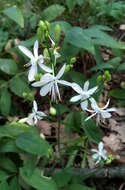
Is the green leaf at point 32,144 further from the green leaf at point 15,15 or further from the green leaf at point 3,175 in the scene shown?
the green leaf at point 15,15

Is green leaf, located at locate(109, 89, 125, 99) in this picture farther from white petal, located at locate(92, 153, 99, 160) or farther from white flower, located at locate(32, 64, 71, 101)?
white flower, located at locate(32, 64, 71, 101)

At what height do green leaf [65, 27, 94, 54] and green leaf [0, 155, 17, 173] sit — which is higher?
green leaf [65, 27, 94, 54]

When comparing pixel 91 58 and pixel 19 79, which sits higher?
pixel 19 79

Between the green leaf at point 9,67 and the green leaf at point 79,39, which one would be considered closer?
the green leaf at point 79,39

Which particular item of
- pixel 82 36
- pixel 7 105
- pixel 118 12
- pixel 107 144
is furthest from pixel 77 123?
pixel 118 12

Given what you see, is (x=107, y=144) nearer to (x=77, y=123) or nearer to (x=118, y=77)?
(x=77, y=123)

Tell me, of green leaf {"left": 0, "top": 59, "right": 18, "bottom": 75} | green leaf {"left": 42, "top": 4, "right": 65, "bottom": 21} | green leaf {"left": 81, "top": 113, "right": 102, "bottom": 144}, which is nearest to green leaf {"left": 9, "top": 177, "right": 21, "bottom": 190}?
green leaf {"left": 81, "top": 113, "right": 102, "bottom": 144}

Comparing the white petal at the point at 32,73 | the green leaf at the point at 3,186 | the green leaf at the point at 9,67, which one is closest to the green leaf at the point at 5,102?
the green leaf at the point at 9,67
